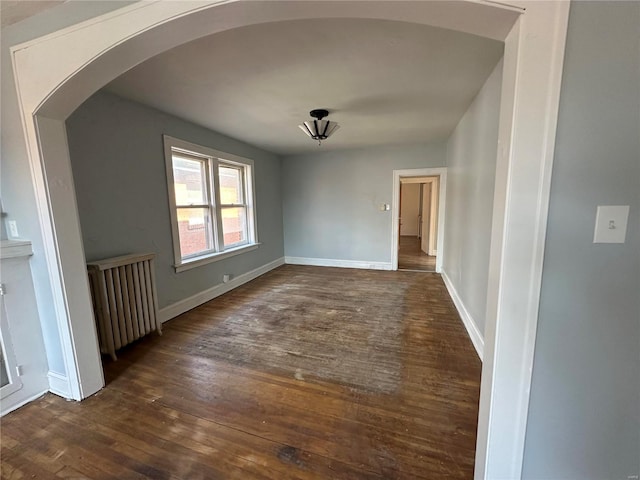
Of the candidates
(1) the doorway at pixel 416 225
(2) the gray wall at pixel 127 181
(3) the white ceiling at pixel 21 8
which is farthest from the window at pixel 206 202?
(1) the doorway at pixel 416 225

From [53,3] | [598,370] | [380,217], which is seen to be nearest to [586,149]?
[598,370]

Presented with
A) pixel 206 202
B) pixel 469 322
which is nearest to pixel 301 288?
pixel 206 202

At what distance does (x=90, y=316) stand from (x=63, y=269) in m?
0.38

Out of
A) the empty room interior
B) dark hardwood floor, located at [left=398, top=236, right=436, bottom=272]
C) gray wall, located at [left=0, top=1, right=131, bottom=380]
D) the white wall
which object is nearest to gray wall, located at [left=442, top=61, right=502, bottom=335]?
A: the empty room interior

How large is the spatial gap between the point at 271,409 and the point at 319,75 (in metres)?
2.47

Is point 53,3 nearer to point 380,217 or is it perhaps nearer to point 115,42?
point 115,42

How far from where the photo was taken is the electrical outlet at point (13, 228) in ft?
5.80

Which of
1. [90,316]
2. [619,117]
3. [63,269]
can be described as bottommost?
[90,316]

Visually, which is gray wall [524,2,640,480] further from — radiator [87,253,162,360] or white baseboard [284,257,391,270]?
white baseboard [284,257,391,270]

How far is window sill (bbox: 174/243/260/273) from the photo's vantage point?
331 cm

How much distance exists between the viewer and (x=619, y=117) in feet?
2.61

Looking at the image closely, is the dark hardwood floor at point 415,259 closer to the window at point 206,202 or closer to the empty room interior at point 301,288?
the empty room interior at point 301,288

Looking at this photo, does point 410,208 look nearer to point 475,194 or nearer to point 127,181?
point 475,194

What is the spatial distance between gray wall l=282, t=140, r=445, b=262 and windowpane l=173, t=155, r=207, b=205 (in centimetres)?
227
